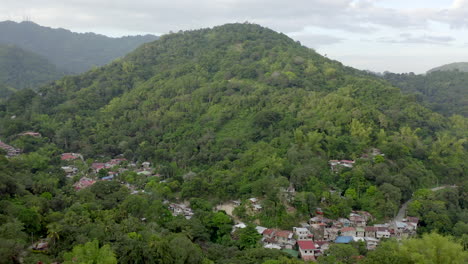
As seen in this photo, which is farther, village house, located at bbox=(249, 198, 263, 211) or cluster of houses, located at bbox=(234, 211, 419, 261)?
village house, located at bbox=(249, 198, 263, 211)

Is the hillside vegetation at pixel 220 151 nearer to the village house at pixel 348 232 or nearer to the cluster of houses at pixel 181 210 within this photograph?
the cluster of houses at pixel 181 210

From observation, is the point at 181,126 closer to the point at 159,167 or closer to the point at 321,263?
the point at 159,167

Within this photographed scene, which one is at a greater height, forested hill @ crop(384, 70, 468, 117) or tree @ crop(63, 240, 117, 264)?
forested hill @ crop(384, 70, 468, 117)

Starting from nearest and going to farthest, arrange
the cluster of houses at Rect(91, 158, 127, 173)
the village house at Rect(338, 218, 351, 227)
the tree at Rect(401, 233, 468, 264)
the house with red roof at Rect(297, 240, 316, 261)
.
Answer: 1. the tree at Rect(401, 233, 468, 264)
2. the house with red roof at Rect(297, 240, 316, 261)
3. the village house at Rect(338, 218, 351, 227)
4. the cluster of houses at Rect(91, 158, 127, 173)

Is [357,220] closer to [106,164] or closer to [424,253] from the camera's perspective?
[424,253]

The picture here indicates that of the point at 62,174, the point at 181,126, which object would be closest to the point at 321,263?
the point at 62,174

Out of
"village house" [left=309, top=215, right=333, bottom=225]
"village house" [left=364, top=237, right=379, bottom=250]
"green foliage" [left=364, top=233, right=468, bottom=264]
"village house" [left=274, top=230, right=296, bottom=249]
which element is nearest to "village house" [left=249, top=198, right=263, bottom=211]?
"village house" [left=274, top=230, right=296, bottom=249]

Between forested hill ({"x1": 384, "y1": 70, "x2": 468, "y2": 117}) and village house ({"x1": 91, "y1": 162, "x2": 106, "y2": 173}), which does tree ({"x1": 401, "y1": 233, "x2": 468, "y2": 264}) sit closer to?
village house ({"x1": 91, "y1": 162, "x2": 106, "y2": 173})

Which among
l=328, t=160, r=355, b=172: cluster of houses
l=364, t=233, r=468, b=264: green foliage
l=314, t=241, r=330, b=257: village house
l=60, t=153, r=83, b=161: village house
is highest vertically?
l=328, t=160, r=355, b=172: cluster of houses
